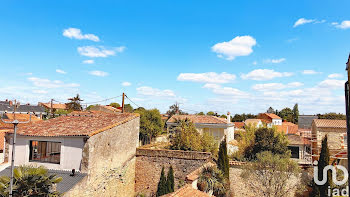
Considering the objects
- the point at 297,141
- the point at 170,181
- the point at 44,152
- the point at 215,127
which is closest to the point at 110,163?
the point at 44,152

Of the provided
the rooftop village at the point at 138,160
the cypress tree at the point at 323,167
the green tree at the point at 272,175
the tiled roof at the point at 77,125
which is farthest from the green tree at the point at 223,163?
the tiled roof at the point at 77,125

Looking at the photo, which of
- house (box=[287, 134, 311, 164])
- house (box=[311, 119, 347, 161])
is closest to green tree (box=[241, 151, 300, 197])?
house (box=[311, 119, 347, 161])

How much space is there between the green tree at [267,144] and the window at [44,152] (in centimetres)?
1643

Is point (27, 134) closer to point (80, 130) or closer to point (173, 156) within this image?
point (80, 130)

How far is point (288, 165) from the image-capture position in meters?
15.9

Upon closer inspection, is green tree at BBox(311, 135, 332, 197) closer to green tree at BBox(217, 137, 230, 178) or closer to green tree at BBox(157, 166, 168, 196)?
green tree at BBox(217, 137, 230, 178)

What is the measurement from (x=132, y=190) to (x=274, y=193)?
11000 mm

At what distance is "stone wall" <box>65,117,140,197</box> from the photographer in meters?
13.4

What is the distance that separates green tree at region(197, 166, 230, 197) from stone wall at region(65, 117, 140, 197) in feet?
19.0

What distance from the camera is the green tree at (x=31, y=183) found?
997 centimetres

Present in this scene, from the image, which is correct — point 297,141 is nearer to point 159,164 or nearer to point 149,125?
point 159,164

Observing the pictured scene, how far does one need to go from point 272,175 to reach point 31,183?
14.4 meters

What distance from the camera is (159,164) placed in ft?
63.2

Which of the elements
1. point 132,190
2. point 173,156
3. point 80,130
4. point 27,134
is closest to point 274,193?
point 173,156
